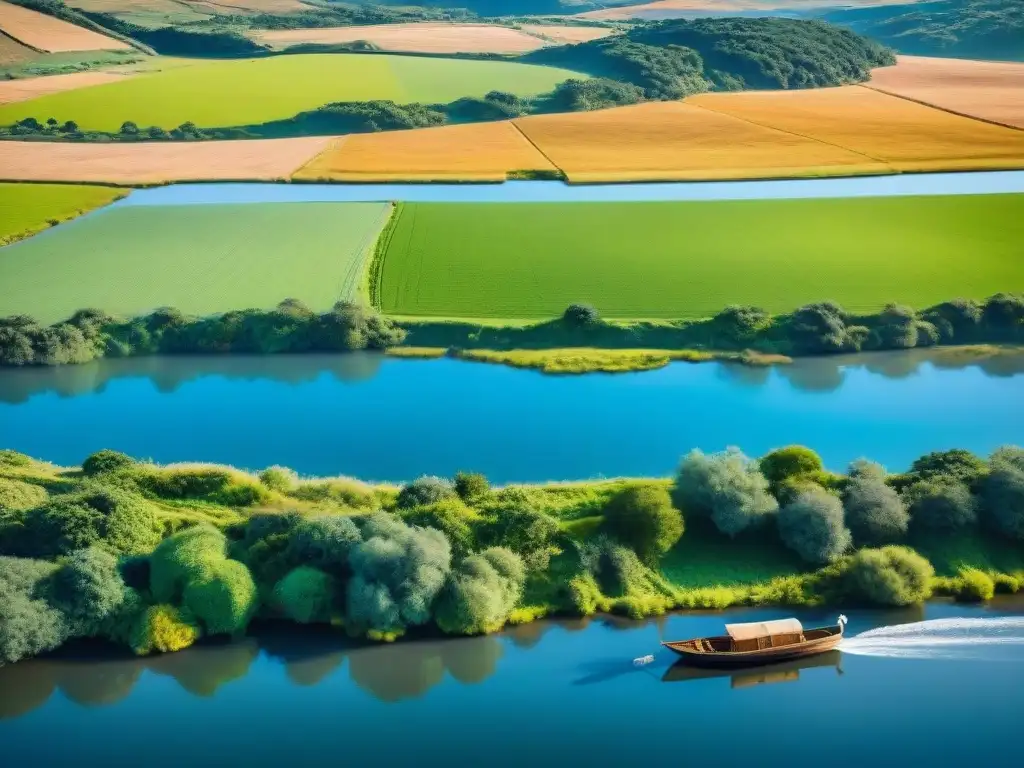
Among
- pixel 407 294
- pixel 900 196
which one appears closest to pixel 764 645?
pixel 407 294

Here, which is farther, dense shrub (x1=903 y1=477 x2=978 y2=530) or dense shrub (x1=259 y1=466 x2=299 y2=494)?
dense shrub (x1=259 y1=466 x2=299 y2=494)

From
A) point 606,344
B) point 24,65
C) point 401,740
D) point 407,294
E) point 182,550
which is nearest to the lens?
point 401,740

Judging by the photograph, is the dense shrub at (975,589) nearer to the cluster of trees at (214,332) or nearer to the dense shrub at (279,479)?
the dense shrub at (279,479)

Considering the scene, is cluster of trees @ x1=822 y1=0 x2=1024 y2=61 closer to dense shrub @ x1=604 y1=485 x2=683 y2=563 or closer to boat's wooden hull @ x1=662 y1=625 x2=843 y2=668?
dense shrub @ x1=604 y1=485 x2=683 y2=563

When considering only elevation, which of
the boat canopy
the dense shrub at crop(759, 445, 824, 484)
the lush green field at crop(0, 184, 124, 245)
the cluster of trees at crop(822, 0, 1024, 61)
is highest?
the cluster of trees at crop(822, 0, 1024, 61)

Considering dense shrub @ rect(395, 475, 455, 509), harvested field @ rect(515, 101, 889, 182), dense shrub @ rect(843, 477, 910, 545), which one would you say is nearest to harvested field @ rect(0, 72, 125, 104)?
harvested field @ rect(515, 101, 889, 182)

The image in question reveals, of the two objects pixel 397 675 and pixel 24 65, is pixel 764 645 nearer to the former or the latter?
pixel 397 675
